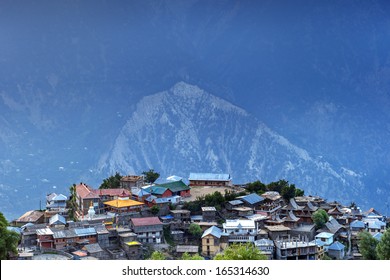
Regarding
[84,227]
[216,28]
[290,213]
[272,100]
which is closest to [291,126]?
[272,100]

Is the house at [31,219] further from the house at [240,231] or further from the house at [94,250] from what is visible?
the house at [240,231]

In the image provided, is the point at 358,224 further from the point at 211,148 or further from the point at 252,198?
the point at 211,148

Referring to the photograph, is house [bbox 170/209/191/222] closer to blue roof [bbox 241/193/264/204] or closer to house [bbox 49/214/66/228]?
blue roof [bbox 241/193/264/204]

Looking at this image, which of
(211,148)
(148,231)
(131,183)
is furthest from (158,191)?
(211,148)

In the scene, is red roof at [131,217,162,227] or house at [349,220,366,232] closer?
red roof at [131,217,162,227]

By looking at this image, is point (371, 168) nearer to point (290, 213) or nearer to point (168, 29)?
point (168, 29)

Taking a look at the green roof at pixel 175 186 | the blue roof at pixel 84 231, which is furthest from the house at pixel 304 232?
the blue roof at pixel 84 231

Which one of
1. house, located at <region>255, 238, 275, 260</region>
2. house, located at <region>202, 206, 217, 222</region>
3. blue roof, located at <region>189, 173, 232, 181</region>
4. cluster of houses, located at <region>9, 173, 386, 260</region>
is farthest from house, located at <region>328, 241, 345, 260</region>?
blue roof, located at <region>189, 173, 232, 181</region>
